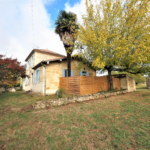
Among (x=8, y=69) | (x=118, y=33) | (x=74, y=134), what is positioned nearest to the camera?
(x=74, y=134)

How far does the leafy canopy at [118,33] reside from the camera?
22.8 ft

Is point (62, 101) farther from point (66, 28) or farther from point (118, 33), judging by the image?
point (66, 28)

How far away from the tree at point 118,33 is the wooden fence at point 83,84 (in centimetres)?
221

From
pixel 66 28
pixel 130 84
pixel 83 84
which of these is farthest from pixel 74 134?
pixel 130 84

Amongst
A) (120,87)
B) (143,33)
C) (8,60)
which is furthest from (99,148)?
(120,87)

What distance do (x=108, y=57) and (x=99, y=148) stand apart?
780cm

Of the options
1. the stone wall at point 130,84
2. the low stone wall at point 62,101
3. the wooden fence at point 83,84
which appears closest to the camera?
the low stone wall at point 62,101

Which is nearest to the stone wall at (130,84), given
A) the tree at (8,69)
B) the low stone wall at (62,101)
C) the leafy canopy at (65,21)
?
the low stone wall at (62,101)

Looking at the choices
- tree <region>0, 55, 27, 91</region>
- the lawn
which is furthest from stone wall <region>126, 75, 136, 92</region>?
tree <region>0, 55, 27, 91</region>

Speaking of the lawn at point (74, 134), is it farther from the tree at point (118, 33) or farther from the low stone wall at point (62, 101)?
the tree at point (118, 33)

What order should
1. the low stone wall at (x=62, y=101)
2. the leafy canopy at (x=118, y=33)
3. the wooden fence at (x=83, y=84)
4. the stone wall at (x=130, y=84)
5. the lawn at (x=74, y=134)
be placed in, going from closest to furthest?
the lawn at (x=74, y=134), the low stone wall at (x=62, y=101), the leafy canopy at (x=118, y=33), the wooden fence at (x=83, y=84), the stone wall at (x=130, y=84)

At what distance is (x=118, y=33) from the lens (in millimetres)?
7633

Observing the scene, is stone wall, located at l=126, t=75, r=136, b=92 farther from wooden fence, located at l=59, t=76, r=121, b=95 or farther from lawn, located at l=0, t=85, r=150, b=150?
lawn, located at l=0, t=85, r=150, b=150

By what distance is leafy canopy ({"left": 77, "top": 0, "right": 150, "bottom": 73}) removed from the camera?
6.95 m
